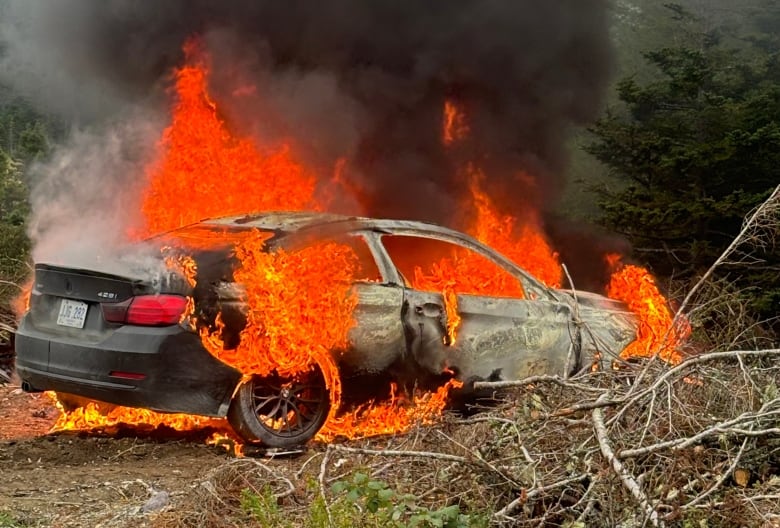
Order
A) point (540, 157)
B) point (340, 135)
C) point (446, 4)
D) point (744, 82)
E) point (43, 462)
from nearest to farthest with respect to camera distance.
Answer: point (43, 462)
point (340, 135)
point (446, 4)
point (540, 157)
point (744, 82)

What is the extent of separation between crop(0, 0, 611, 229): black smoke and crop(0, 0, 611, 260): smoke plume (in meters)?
0.02

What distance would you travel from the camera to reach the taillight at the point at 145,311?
16.0 ft

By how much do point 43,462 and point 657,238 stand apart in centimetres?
958

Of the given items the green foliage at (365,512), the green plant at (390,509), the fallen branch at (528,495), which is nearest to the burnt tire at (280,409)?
the green foliage at (365,512)

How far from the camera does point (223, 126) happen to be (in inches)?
380

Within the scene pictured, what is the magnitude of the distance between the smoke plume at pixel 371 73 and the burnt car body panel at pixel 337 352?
4231 millimetres

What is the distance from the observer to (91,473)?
468 cm

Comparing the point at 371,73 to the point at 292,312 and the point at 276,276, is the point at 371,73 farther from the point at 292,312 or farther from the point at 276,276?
the point at 292,312

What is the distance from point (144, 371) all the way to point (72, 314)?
2.19 ft

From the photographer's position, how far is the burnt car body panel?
486 centimetres

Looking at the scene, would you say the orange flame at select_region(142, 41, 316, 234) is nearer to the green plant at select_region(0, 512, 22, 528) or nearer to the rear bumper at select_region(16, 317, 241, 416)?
the rear bumper at select_region(16, 317, 241, 416)

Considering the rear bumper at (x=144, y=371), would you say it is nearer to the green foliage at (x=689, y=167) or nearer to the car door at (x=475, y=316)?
the car door at (x=475, y=316)

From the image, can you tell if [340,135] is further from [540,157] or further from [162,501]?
[162,501]

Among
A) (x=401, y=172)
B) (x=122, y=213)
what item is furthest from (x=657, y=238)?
(x=122, y=213)
